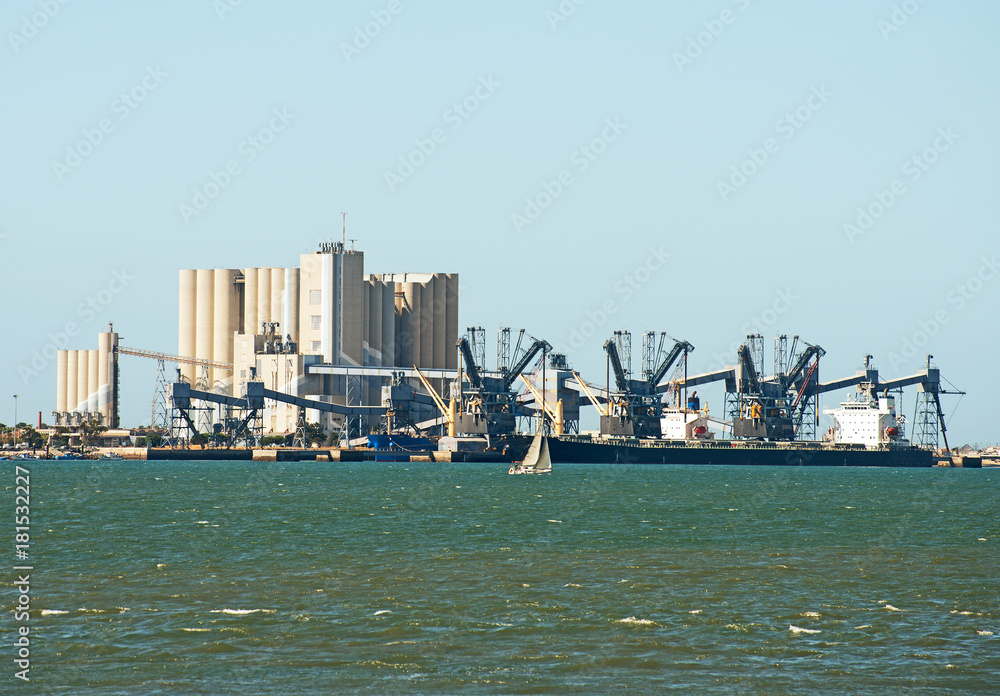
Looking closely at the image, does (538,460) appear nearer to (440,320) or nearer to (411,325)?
(411,325)

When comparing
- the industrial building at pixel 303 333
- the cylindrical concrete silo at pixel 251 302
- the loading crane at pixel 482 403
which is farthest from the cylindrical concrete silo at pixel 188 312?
the loading crane at pixel 482 403

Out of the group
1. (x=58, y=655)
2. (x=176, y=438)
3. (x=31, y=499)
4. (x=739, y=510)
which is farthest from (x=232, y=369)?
(x=58, y=655)

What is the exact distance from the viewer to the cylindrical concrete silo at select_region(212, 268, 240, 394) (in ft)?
623

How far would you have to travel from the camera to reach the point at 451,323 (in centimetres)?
19738

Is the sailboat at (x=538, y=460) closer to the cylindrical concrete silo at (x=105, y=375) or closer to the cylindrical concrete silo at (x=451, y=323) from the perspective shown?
the cylindrical concrete silo at (x=451, y=323)

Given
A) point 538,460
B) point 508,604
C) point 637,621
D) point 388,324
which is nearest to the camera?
point 637,621

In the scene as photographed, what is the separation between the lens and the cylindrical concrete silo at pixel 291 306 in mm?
178500

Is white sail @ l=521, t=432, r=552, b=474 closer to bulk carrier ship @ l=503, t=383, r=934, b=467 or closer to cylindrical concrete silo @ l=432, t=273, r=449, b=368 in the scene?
bulk carrier ship @ l=503, t=383, r=934, b=467

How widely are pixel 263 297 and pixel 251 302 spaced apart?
3527mm

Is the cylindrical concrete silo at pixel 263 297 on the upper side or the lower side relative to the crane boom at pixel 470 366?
upper

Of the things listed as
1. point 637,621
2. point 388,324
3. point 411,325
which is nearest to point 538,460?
point 388,324

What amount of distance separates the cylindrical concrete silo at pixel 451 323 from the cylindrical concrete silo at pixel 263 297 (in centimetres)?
2796

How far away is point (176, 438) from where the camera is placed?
168m

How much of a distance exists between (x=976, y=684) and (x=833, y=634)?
426 centimetres
